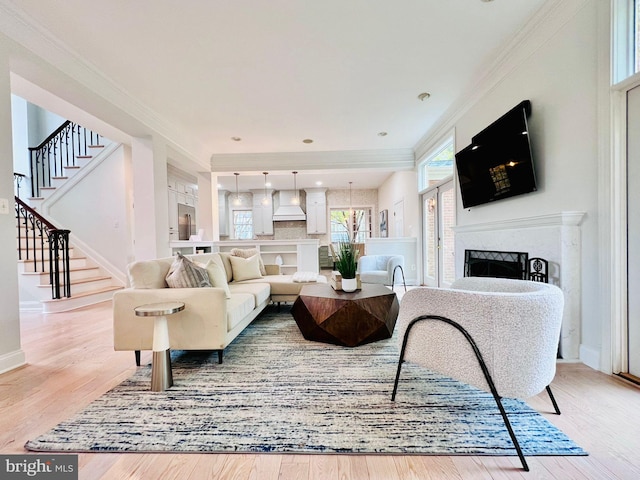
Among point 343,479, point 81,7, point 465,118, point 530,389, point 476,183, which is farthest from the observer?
point 465,118

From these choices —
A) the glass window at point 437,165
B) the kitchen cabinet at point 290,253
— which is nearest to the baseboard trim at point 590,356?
the glass window at point 437,165

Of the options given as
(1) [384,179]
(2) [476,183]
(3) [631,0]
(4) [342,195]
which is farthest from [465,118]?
(4) [342,195]

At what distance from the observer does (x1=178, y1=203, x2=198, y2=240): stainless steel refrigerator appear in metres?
6.74

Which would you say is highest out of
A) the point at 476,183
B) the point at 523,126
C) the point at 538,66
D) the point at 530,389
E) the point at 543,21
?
the point at 543,21

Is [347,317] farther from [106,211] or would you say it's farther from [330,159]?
[106,211]

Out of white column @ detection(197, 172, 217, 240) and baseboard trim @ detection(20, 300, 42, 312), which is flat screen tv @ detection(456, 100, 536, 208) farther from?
baseboard trim @ detection(20, 300, 42, 312)

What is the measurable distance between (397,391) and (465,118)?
3569 mm

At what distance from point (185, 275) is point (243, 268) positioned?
1.55 meters

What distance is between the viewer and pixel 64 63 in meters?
2.68

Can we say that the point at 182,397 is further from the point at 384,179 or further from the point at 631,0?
the point at 384,179

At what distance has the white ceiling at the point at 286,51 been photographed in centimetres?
226

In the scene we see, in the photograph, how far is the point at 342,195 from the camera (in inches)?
380

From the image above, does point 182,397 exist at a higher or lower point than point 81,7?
lower

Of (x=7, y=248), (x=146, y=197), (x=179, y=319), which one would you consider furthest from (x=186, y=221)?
(x=179, y=319)
